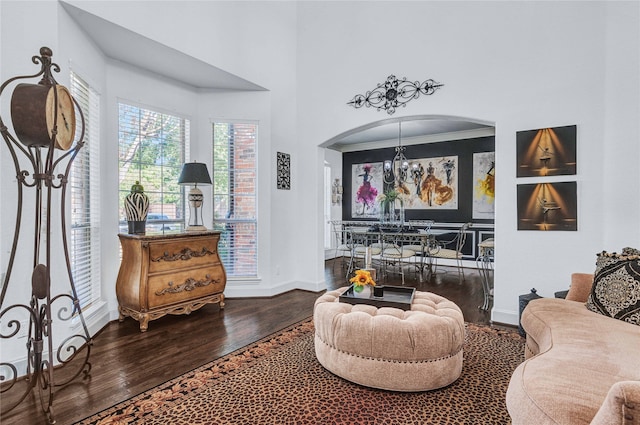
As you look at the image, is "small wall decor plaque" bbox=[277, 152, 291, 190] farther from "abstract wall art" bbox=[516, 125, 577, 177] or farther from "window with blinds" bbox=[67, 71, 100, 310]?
"abstract wall art" bbox=[516, 125, 577, 177]

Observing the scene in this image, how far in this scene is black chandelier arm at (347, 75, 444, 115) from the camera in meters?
3.89

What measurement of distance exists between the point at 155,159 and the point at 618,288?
450 centimetres

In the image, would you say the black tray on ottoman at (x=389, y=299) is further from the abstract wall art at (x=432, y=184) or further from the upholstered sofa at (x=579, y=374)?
the abstract wall art at (x=432, y=184)

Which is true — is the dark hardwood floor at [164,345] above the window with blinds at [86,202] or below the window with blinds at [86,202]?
below

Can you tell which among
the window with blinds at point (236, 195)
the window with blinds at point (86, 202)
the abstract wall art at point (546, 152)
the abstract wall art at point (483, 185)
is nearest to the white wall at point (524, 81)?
the abstract wall art at point (546, 152)

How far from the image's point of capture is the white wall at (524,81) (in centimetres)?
290

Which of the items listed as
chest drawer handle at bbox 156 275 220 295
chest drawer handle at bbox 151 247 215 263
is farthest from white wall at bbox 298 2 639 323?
chest drawer handle at bbox 156 275 220 295

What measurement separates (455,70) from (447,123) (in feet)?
9.38

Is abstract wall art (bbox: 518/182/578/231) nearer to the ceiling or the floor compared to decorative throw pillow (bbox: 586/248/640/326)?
nearer to the ceiling

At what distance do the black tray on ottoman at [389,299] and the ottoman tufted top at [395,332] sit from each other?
7 cm

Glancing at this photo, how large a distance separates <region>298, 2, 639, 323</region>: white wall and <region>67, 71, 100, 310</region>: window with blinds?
2.98 metres

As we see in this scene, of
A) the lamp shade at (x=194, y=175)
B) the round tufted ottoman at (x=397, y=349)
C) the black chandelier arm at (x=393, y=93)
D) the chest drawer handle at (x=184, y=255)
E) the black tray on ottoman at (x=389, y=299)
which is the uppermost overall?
the black chandelier arm at (x=393, y=93)

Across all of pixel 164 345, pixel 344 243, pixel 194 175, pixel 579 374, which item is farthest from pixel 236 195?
pixel 579 374

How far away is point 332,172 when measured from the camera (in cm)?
842
